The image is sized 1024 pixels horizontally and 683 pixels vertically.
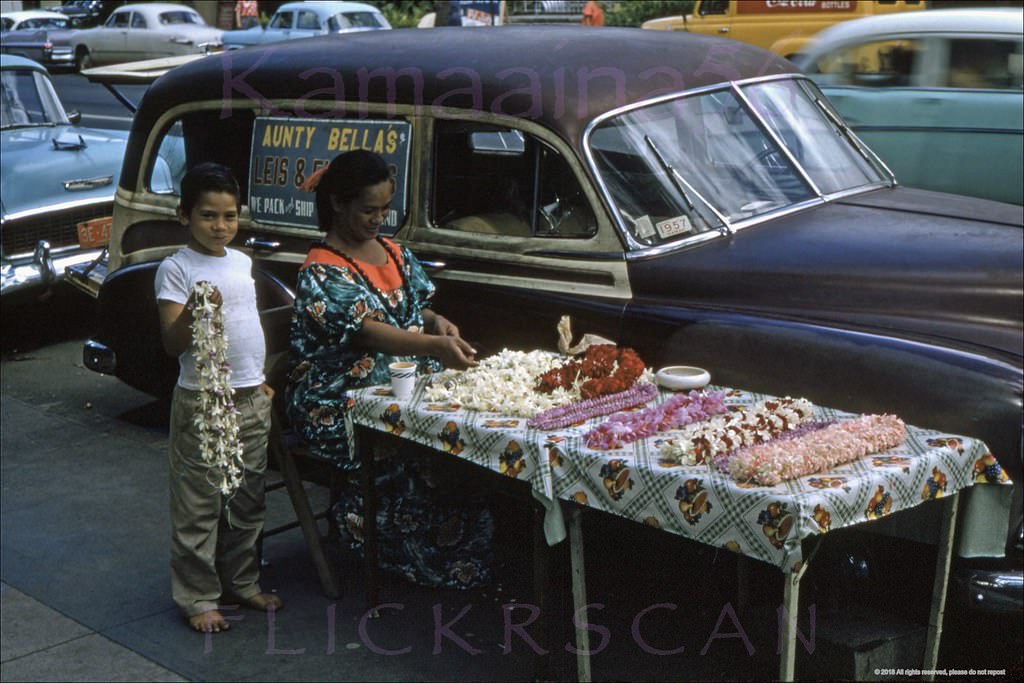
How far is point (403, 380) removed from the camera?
4180mm

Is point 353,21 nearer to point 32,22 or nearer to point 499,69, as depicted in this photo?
point 32,22

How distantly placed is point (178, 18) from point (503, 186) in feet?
82.8

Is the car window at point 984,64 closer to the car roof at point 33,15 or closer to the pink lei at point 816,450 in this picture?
the pink lei at point 816,450

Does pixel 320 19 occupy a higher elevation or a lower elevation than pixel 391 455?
higher

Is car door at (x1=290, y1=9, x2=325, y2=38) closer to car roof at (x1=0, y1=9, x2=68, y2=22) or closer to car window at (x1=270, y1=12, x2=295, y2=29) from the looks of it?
car window at (x1=270, y1=12, x2=295, y2=29)

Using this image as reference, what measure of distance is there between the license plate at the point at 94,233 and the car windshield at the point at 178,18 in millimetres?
21907

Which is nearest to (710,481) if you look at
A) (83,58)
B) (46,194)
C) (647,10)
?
(46,194)

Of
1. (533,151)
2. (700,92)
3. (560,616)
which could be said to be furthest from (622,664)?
(700,92)

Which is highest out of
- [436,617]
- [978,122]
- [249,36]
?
[978,122]

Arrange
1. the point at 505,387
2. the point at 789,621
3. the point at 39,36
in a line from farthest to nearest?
1. the point at 39,36
2. the point at 505,387
3. the point at 789,621

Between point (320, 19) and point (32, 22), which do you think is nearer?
point (320, 19)

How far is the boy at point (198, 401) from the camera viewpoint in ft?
14.0

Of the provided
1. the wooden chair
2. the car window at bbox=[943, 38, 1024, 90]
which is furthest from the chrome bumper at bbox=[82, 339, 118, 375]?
the car window at bbox=[943, 38, 1024, 90]

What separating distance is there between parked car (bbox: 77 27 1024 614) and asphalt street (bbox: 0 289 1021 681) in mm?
552
